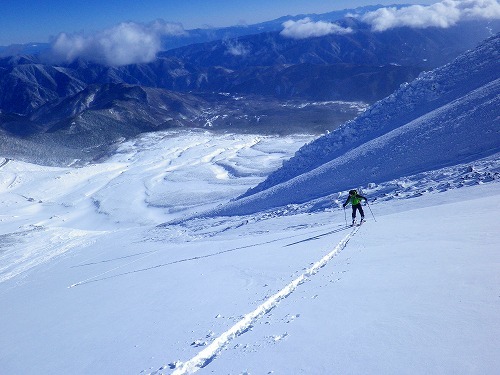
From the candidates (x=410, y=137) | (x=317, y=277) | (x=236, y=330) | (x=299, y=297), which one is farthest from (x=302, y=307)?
(x=410, y=137)

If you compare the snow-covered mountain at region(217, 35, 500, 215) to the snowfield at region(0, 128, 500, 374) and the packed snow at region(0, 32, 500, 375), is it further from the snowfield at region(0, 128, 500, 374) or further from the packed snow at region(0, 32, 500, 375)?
the snowfield at region(0, 128, 500, 374)

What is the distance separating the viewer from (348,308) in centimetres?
588

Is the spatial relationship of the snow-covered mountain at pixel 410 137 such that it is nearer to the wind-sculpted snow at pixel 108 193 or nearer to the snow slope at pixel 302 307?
the snow slope at pixel 302 307

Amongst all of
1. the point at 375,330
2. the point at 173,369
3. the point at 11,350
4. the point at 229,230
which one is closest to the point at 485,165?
the point at 229,230

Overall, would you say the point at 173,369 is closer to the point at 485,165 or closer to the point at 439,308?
the point at 439,308

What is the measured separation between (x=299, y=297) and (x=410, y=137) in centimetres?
1826

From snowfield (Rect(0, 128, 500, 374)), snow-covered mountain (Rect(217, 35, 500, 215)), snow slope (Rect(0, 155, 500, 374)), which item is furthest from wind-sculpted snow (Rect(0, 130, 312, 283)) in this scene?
snow slope (Rect(0, 155, 500, 374))

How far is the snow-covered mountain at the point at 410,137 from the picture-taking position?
19547mm

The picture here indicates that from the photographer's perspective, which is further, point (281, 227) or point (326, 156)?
point (326, 156)

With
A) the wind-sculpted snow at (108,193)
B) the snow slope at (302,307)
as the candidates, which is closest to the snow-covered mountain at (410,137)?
the snow slope at (302,307)

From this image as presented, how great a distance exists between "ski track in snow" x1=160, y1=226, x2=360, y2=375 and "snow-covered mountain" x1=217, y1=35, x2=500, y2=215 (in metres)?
13.5

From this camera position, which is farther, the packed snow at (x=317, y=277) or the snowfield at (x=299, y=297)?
the packed snow at (x=317, y=277)

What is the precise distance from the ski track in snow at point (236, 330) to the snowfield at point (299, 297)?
0.08 feet

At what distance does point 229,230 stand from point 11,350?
12972 mm
